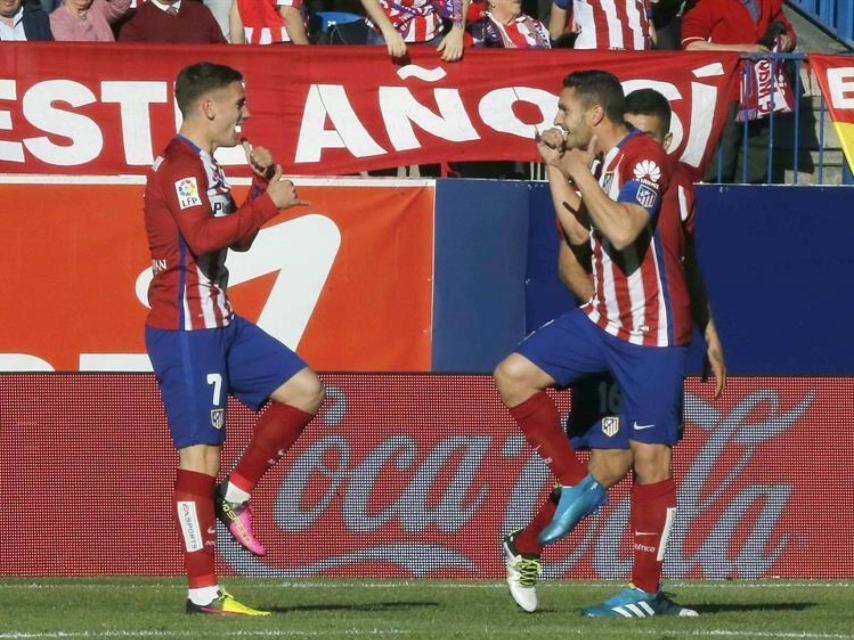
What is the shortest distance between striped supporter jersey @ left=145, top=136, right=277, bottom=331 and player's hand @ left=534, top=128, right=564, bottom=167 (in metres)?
1.08

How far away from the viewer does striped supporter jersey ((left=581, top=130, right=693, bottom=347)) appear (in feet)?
23.9

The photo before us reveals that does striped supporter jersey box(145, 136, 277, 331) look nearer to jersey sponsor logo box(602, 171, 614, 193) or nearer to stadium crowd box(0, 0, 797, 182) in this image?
jersey sponsor logo box(602, 171, 614, 193)

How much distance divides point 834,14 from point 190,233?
31.2ft

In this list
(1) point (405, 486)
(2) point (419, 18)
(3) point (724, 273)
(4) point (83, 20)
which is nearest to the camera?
(1) point (405, 486)

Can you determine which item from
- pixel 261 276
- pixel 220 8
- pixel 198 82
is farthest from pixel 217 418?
pixel 220 8

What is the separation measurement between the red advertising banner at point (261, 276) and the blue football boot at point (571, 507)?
362 centimetres

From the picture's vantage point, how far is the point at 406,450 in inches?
381

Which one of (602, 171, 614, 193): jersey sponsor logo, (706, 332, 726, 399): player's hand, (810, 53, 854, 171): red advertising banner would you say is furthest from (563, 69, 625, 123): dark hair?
(810, 53, 854, 171): red advertising banner

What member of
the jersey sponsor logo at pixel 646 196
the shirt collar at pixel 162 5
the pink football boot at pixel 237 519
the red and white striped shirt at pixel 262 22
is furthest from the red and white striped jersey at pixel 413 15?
the pink football boot at pixel 237 519

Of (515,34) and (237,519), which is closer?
(237,519)

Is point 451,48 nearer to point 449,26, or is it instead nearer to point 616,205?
point 449,26

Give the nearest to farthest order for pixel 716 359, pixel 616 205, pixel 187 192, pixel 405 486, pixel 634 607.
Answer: pixel 616 205, pixel 187 192, pixel 634 607, pixel 716 359, pixel 405 486

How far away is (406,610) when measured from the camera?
25.8ft

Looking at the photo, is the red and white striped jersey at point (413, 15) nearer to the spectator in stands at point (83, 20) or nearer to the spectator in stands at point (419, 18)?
the spectator in stands at point (419, 18)
